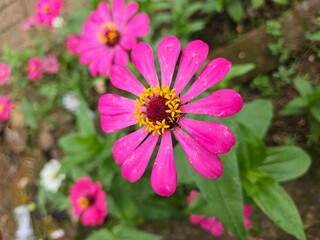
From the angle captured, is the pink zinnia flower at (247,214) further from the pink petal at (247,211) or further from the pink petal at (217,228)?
the pink petal at (217,228)

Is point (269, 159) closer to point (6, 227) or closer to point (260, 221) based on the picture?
point (260, 221)

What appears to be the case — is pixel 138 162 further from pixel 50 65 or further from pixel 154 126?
pixel 50 65

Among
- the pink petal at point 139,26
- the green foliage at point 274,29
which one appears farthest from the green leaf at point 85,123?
the green foliage at point 274,29

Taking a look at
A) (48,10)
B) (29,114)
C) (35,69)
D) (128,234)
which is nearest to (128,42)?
(48,10)

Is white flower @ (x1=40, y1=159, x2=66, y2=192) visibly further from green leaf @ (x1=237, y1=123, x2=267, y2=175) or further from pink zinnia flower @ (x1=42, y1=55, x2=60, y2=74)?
green leaf @ (x1=237, y1=123, x2=267, y2=175)

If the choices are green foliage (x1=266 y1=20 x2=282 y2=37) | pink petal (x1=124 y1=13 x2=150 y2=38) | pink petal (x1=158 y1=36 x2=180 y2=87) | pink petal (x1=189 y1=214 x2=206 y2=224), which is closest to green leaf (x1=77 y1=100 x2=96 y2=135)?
pink petal (x1=124 y1=13 x2=150 y2=38)

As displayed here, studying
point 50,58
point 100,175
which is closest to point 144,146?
point 100,175
